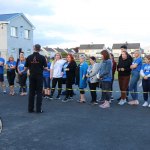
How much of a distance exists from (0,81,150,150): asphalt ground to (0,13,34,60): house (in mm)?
36258

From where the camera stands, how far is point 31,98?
9656 millimetres

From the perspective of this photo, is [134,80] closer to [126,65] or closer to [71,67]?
[126,65]

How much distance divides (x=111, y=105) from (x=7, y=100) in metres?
4.09

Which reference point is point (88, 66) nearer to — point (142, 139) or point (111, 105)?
point (111, 105)

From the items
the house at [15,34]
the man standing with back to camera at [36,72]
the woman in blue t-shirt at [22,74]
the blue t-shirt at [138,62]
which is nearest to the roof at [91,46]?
the house at [15,34]

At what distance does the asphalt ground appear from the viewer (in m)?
6.17

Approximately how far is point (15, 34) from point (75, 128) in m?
43.1

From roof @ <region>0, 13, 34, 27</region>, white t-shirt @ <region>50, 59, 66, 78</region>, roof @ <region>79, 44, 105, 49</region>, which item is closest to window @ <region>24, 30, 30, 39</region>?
roof @ <region>0, 13, 34, 27</region>

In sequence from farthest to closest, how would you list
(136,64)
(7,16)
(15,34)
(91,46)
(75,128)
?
1. (91,46)
2. (15,34)
3. (7,16)
4. (136,64)
5. (75,128)

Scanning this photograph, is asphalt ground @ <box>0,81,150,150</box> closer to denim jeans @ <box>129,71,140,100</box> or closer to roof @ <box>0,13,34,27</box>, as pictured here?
denim jeans @ <box>129,71,140,100</box>

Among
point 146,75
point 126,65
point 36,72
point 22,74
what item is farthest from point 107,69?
point 22,74

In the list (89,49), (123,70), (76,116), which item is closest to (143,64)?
(123,70)

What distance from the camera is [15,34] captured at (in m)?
48.9

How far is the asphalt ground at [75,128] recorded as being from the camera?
6.17 metres
